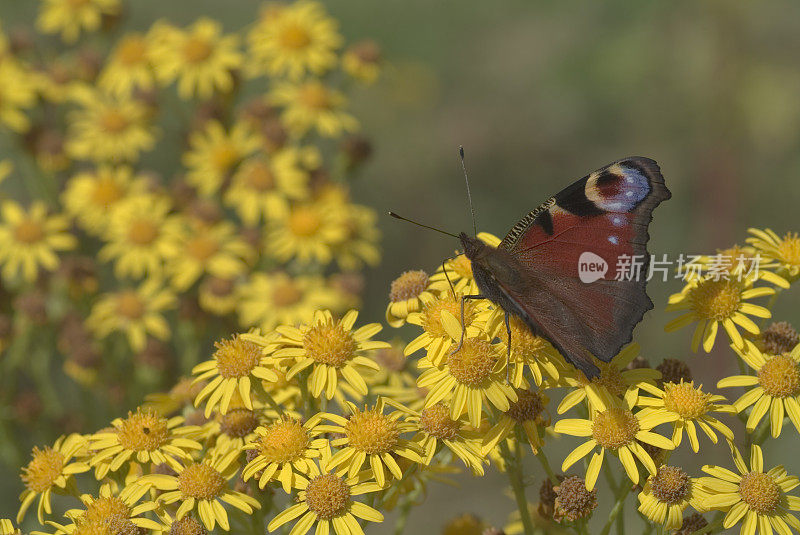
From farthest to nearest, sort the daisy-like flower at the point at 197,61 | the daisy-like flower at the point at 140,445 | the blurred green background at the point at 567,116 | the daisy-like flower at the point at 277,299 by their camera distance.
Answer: the blurred green background at the point at 567,116
the daisy-like flower at the point at 197,61
the daisy-like flower at the point at 277,299
the daisy-like flower at the point at 140,445

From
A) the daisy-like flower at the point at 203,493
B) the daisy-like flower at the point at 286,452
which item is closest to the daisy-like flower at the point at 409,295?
the daisy-like flower at the point at 286,452

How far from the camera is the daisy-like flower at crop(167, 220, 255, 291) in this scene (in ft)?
17.5

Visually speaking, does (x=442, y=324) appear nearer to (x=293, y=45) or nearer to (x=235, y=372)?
(x=235, y=372)

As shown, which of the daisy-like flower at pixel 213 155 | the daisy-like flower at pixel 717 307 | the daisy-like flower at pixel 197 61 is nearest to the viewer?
the daisy-like flower at pixel 717 307

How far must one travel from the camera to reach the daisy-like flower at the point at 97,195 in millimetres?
5500

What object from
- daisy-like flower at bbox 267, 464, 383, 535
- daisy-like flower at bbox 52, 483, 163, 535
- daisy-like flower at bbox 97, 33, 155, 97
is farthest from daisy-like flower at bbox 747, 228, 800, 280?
daisy-like flower at bbox 97, 33, 155, 97

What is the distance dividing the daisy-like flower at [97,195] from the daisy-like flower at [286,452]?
310 cm

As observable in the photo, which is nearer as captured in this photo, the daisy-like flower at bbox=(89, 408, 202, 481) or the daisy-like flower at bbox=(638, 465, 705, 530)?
the daisy-like flower at bbox=(638, 465, 705, 530)

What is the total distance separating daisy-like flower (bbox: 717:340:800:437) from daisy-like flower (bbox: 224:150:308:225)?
3.30 metres

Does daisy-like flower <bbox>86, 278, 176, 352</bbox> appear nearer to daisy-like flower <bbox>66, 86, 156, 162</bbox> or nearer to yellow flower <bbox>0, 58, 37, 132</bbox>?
daisy-like flower <bbox>66, 86, 156, 162</bbox>

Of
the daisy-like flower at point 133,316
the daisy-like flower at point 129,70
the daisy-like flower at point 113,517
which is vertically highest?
the daisy-like flower at point 129,70

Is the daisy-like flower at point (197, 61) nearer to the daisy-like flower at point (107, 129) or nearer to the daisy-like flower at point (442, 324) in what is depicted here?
the daisy-like flower at point (107, 129)

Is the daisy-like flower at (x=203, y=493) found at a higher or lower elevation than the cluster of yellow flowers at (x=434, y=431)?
lower

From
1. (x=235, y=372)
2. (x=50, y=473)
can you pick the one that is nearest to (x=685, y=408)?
(x=235, y=372)
